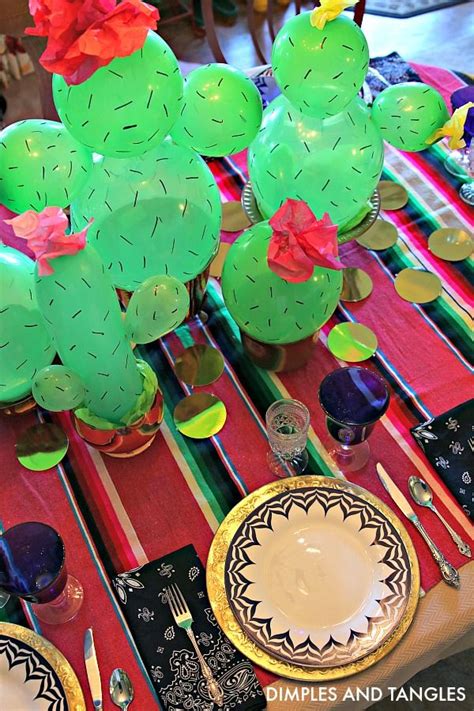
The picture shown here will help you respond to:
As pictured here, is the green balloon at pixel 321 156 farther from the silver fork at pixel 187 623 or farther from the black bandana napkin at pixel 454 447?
the silver fork at pixel 187 623

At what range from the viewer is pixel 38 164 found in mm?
843

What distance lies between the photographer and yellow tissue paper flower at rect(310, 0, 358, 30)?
823 millimetres

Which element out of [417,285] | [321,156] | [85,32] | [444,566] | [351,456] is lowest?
[444,566]

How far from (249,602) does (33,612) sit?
0.25 meters

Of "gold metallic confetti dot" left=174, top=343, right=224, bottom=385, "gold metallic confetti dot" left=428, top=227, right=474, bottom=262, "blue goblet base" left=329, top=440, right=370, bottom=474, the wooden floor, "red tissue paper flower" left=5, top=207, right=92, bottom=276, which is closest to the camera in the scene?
"red tissue paper flower" left=5, top=207, right=92, bottom=276

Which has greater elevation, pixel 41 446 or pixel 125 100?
pixel 125 100

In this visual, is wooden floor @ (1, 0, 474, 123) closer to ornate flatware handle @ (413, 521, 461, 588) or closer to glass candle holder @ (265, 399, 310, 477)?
glass candle holder @ (265, 399, 310, 477)

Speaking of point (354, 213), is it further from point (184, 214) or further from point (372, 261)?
point (184, 214)

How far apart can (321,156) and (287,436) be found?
14.9 inches

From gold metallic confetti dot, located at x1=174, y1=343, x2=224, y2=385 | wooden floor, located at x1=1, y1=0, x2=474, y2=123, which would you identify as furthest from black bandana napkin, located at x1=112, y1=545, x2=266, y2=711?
wooden floor, located at x1=1, y1=0, x2=474, y2=123

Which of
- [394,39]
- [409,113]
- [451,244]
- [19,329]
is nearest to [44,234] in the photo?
[19,329]

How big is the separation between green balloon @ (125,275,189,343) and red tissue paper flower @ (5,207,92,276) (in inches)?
4.1

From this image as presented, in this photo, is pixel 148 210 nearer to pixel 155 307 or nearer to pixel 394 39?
pixel 155 307

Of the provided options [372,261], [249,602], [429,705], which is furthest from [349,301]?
[429,705]
